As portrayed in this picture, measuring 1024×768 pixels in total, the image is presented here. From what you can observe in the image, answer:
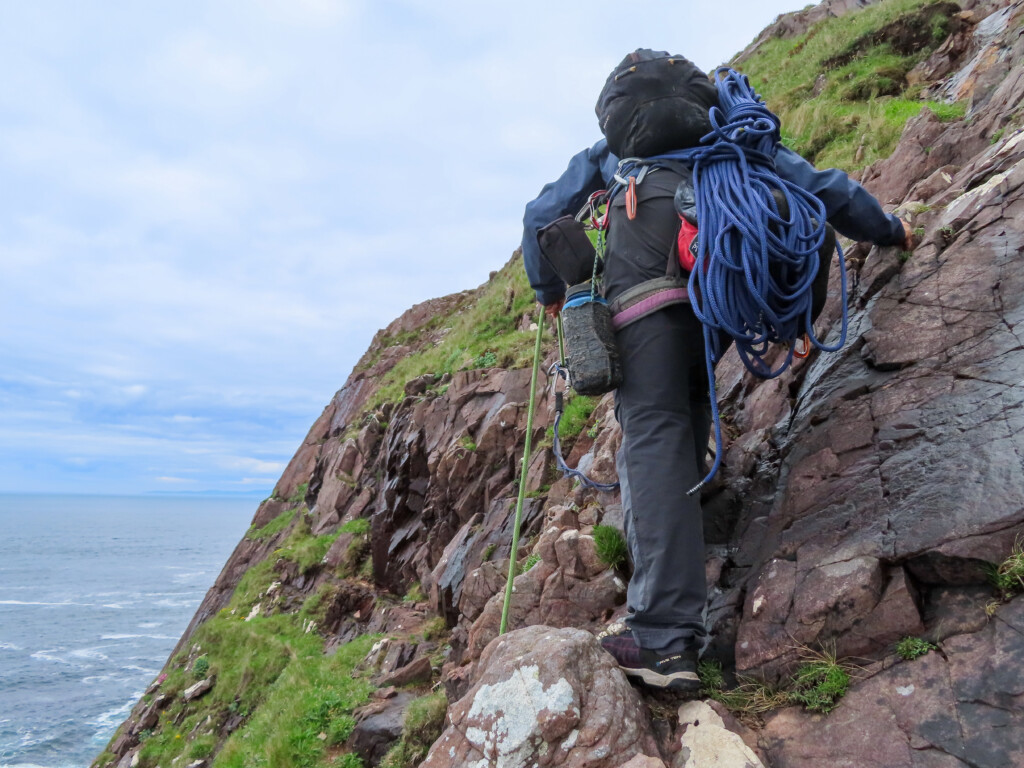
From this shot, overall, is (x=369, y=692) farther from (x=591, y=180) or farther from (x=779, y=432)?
(x=591, y=180)

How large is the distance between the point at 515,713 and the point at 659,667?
2.33ft

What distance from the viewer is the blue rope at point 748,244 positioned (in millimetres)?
3320


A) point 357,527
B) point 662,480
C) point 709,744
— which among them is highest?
point 662,480

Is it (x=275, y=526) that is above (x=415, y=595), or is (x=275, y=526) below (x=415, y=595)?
above

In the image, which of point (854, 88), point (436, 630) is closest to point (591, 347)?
point (436, 630)

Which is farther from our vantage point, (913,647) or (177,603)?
(177,603)

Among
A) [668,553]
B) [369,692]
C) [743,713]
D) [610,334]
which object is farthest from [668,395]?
[369,692]

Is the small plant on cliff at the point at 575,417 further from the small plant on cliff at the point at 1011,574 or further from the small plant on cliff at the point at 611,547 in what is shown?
the small plant on cliff at the point at 1011,574

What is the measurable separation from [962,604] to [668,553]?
4.01 feet

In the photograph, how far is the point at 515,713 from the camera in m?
2.86

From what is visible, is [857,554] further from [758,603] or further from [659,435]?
[659,435]

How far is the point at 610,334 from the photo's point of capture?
11.8ft

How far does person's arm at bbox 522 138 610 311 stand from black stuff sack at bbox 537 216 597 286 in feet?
0.99

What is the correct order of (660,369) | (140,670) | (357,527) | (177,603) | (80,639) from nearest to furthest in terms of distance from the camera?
1. (660,369)
2. (357,527)
3. (140,670)
4. (80,639)
5. (177,603)
